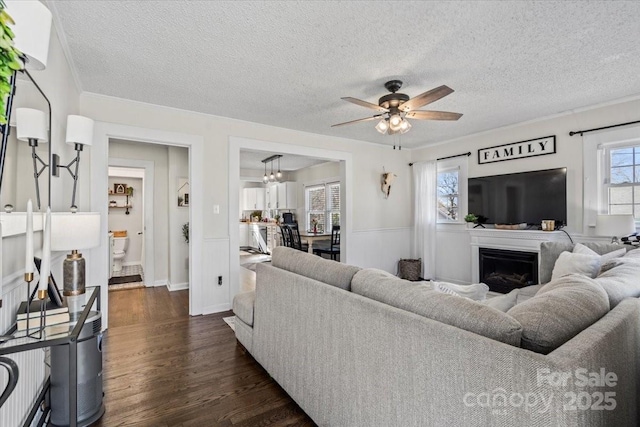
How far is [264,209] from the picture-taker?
9547mm

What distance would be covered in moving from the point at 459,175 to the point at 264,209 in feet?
19.9

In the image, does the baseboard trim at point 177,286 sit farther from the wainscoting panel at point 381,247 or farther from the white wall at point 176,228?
the wainscoting panel at point 381,247

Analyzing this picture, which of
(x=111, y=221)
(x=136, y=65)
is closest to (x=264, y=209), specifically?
(x=111, y=221)

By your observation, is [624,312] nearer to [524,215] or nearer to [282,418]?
[282,418]

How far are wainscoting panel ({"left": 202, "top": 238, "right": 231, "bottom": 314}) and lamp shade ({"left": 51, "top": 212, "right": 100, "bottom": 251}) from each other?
2064 mm

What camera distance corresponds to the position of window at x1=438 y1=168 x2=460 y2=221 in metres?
5.18

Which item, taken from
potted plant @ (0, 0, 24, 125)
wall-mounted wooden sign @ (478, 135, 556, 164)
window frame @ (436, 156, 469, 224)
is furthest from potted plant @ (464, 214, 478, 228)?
potted plant @ (0, 0, 24, 125)

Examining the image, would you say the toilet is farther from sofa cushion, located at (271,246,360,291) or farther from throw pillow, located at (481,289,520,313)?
throw pillow, located at (481,289,520,313)

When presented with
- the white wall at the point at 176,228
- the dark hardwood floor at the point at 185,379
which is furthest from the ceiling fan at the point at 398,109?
the white wall at the point at 176,228

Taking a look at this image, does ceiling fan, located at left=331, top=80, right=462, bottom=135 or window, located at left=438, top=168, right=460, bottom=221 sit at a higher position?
ceiling fan, located at left=331, top=80, right=462, bottom=135

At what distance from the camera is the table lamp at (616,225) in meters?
2.98

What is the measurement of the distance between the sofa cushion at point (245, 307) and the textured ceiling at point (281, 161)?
13.9 ft

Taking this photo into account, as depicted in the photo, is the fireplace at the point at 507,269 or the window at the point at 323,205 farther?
the window at the point at 323,205

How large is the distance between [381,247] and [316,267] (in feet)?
12.4
